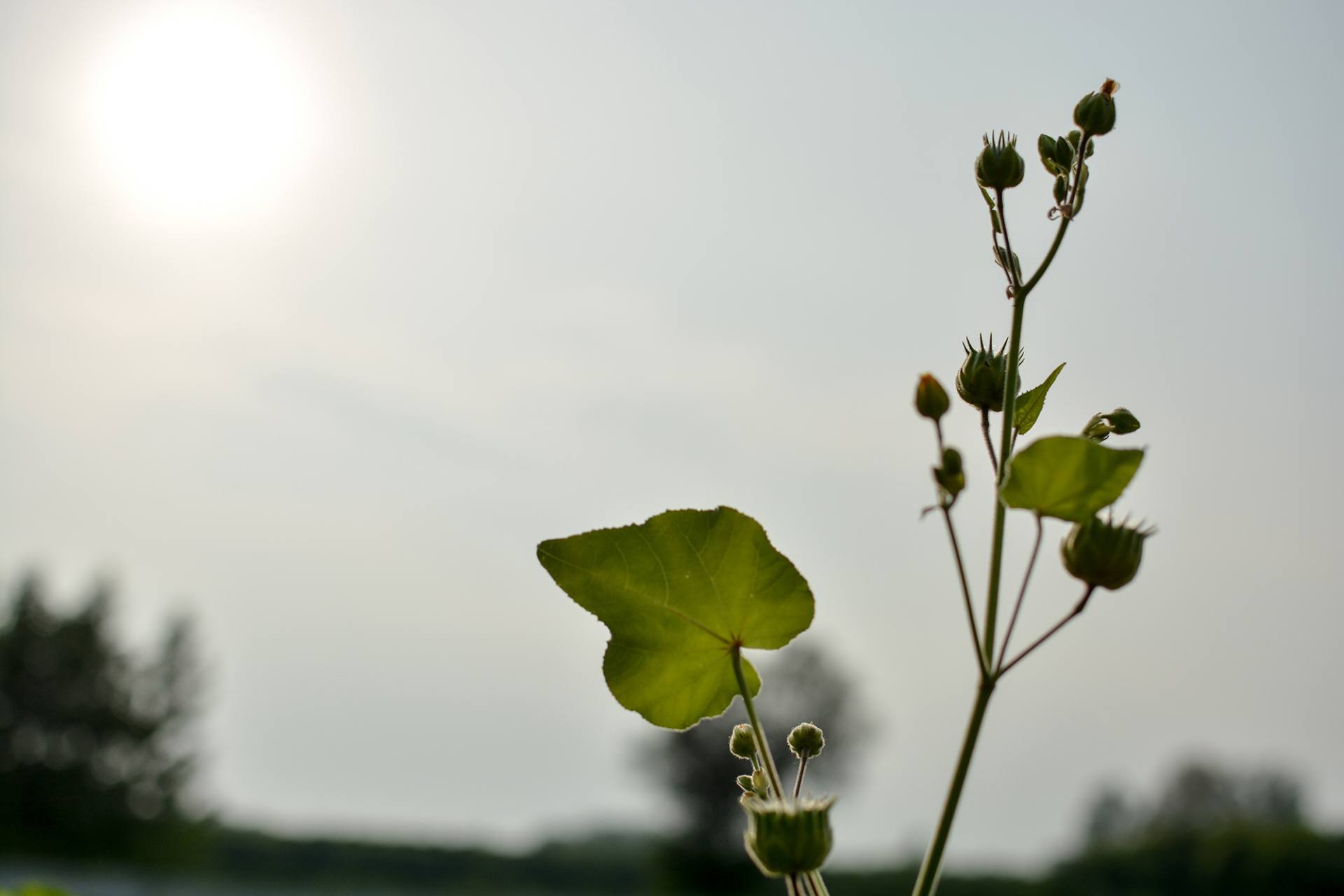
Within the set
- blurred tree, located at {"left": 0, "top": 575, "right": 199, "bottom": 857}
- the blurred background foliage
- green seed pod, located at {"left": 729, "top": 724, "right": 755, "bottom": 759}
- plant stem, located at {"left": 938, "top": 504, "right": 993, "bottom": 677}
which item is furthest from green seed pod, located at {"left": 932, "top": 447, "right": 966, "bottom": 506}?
blurred tree, located at {"left": 0, "top": 575, "right": 199, "bottom": 857}

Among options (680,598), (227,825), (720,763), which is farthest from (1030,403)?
(227,825)

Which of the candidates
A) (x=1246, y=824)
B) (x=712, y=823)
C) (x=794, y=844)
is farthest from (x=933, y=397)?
(x=712, y=823)

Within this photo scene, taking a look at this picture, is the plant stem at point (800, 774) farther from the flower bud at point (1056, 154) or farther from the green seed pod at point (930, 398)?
the flower bud at point (1056, 154)

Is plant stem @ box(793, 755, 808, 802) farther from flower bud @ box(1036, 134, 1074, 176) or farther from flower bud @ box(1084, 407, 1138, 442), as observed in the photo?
flower bud @ box(1036, 134, 1074, 176)

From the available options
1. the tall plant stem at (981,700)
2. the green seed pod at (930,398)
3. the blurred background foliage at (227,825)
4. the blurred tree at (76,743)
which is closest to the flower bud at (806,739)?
the tall plant stem at (981,700)

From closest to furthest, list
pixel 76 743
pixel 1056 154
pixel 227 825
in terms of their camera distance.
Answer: pixel 1056 154
pixel 76 743
pixel 227 825

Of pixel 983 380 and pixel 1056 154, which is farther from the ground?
pixel 1056 154

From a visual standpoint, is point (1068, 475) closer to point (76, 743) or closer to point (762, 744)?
point (762, 744)
